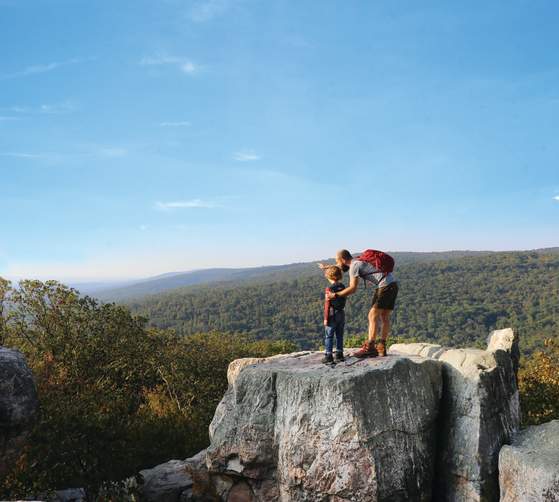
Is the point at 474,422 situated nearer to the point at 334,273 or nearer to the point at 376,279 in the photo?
the point at 376,279

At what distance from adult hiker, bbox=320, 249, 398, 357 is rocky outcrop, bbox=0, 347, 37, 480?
812cm

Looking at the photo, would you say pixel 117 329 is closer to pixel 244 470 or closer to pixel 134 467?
pixel 134 467

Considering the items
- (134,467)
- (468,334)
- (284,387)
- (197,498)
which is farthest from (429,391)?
(468,334)

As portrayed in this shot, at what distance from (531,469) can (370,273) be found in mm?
5419

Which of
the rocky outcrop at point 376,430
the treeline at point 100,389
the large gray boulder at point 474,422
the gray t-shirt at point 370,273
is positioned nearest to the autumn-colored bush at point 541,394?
the large gray boulder at point 474,422

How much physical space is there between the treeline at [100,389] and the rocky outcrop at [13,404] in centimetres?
191

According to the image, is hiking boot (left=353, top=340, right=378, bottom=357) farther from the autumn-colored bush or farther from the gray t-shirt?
the autumn-colored bush

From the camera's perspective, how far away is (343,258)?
12352 millimetres

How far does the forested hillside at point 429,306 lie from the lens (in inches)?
3248

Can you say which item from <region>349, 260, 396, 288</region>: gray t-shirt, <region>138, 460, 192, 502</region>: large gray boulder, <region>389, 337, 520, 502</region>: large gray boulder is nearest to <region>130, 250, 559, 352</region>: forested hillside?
<region>389, 337, 520, 502</region>: large gray boulder

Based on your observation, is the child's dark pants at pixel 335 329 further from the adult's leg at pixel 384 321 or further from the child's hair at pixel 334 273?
the adult's leg at pixel 384 321

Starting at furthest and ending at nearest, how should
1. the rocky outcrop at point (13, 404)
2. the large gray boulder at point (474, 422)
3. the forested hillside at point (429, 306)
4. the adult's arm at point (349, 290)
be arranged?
the forested hillside at point (429, 306)
the adult's arm at point (349, 290)
the rocky outcrop at point (13, 404)
the large gray boulder at point (474, 422)

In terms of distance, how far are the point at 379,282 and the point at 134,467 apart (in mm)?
9982

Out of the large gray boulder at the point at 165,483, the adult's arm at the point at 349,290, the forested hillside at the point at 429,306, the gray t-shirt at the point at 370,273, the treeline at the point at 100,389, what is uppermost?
the gray t-shirt at the point at 370,273
